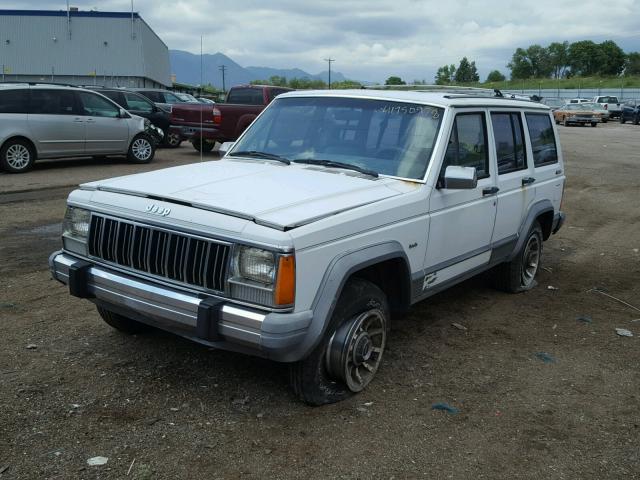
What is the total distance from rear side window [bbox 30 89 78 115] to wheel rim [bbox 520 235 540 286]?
10613 millimetres

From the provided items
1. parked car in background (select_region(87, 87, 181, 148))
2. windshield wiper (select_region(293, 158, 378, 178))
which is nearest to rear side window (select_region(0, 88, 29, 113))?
parked car in background (select_region(87, 87, 181, 148))

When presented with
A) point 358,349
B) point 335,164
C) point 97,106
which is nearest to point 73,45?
point 97,106

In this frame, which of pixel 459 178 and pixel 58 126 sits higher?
pixel 459 178

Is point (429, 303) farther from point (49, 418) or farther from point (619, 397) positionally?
point (49, 418)

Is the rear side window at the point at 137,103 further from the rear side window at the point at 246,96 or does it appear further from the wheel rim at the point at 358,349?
the wheel rim at the point at 358,349

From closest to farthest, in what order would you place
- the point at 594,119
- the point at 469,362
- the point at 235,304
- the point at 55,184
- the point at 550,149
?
the point at 235,304, the point at 469,362, the point at 550,149, the point at 55,184, the point at 594,119

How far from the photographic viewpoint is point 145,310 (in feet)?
12.5

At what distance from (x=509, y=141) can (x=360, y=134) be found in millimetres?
1700

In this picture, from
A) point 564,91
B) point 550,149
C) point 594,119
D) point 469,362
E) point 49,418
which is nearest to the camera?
point 49,418

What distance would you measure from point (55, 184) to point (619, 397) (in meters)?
10.7

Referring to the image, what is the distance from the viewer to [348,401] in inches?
161

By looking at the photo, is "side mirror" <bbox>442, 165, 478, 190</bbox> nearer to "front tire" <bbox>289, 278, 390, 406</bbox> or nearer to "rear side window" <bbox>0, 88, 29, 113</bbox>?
"front tire" <bbox>289, 278, 390, 406</bbox>

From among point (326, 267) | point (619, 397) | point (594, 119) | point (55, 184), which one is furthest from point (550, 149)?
point (594, 119)

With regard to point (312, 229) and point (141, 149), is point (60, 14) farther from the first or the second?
point (312, 229)
